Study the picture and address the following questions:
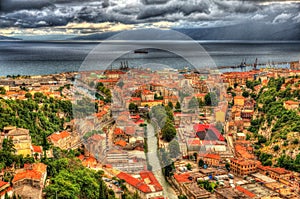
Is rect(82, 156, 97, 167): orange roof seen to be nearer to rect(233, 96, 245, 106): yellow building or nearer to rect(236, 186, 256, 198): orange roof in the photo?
rect(236, 186, 256, 198): orange roof

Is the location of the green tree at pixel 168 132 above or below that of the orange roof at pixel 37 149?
below

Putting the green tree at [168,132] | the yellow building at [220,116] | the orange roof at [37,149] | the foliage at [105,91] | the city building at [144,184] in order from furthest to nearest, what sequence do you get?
the foliage at [105,91]
the yellow building at [220,116]
the green tree at [168,132]
the orange roof at [37,149]
the city building at [144,184]

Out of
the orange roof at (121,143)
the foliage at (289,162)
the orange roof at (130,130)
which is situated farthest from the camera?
the orange roof at (130,130)

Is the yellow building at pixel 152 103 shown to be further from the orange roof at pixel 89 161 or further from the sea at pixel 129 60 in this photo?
the orange roof at pixel 89 161

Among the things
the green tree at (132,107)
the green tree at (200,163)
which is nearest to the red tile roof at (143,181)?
the green tree at (200,163)

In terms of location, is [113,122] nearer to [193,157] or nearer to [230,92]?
[193,157]

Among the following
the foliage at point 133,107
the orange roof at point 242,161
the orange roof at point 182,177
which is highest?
the foliage at point 133,107

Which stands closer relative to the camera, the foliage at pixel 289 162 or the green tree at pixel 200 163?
the foliage at pixel 289 162

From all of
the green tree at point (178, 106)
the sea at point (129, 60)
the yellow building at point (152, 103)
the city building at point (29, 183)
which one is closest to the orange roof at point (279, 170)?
the city building at point (29, 183)

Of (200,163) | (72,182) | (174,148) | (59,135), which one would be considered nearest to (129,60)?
(59,135)
